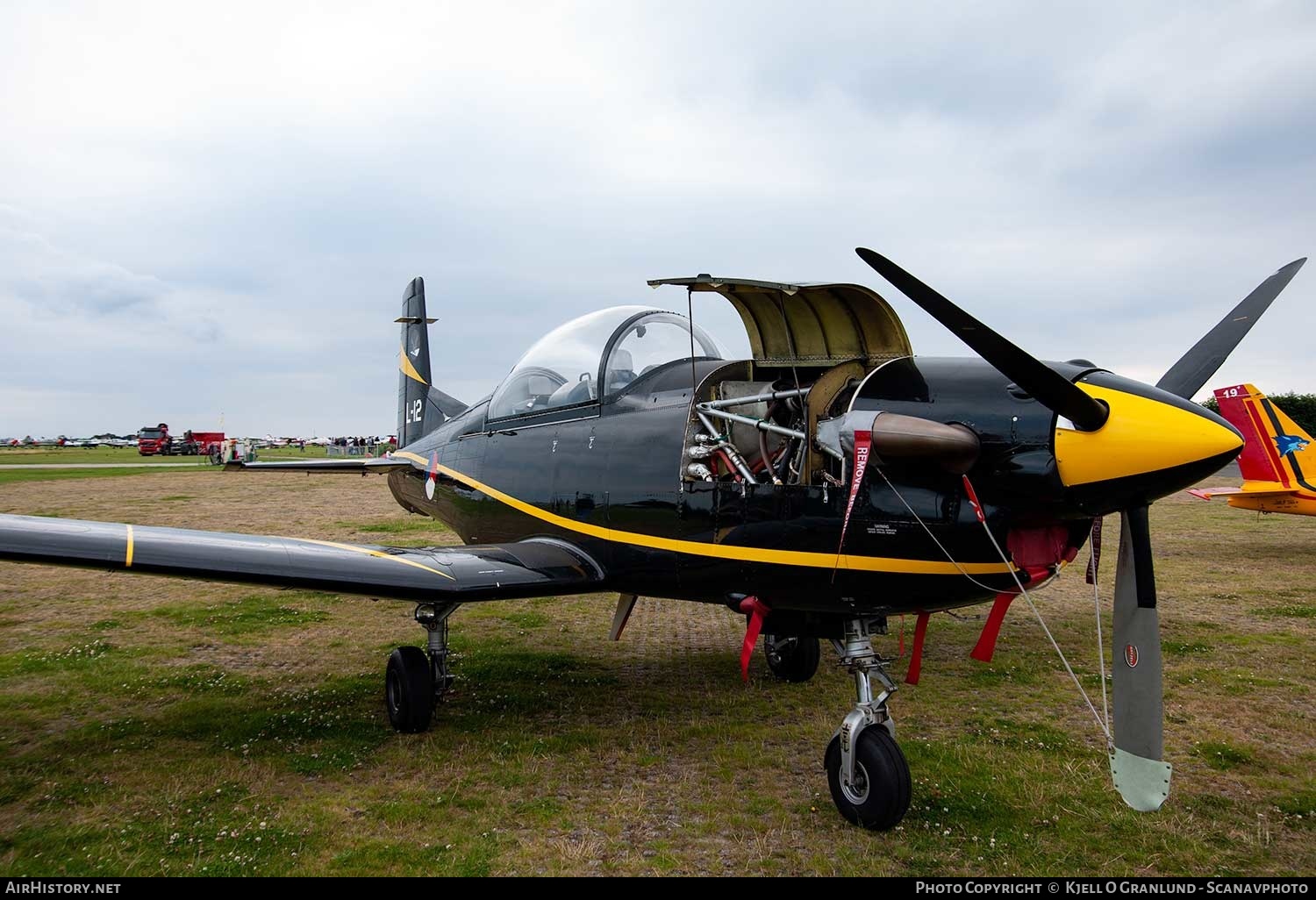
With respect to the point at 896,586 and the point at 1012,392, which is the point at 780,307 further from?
the point at 896,586

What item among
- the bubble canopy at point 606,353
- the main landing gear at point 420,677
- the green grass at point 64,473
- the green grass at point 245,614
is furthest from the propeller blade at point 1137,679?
the green grass at point 64,473

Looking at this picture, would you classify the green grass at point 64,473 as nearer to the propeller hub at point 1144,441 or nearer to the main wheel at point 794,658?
the main wheel at point 794,658

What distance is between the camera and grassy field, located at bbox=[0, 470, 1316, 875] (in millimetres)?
3918

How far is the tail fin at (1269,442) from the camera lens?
14.6 m

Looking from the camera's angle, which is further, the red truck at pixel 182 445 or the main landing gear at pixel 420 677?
the red truck at pixel 182 445

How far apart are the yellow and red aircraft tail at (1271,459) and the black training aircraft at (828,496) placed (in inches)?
479

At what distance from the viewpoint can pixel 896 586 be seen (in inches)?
165

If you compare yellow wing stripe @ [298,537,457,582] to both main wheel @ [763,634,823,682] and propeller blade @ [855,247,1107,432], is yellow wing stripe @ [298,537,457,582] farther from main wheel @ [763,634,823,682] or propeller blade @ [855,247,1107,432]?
propeller blade @ [855,247,1107,432]

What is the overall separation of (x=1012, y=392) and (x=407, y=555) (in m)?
4.18

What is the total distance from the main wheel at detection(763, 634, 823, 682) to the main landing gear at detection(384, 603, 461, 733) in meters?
2.78

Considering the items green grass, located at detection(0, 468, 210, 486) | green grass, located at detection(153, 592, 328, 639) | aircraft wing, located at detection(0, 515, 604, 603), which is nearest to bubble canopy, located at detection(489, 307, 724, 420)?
aircraft wing, located at detection(0, 515, 604, 603)

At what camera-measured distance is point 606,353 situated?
6.16 m

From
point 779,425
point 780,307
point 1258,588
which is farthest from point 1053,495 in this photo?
point 1258,588

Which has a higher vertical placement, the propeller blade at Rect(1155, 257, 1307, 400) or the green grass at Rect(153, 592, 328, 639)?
the propeller blade at Rect(1155, 257, 1307, 400)
